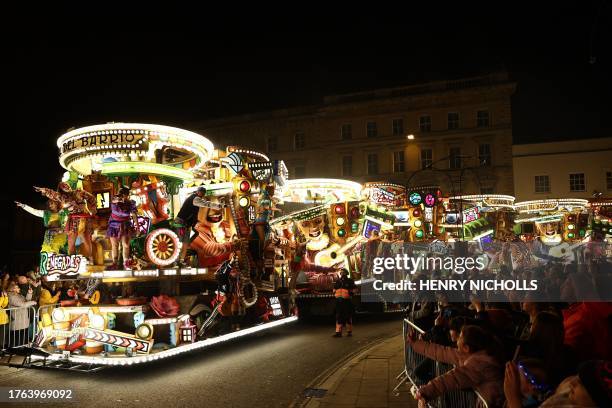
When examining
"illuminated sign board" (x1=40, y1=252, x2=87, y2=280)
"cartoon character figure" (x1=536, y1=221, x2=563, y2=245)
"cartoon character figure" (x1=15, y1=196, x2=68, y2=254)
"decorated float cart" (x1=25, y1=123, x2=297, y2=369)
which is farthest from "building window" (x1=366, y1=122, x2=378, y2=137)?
"illuminated sign board" (x1=40, y1=252, x2=87, y2=280)

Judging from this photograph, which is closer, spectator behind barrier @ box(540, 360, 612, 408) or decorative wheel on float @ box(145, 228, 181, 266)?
spectator behind barrier @ box(540, 360, 612, 408)

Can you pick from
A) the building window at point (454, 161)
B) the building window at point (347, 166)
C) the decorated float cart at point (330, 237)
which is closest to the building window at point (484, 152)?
the building window at point (454, 161)

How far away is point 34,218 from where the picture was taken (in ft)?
87.7

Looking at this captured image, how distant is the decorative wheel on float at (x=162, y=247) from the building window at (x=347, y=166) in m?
43.3

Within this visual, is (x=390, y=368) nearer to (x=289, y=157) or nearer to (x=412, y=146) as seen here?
(x=412, y=146)

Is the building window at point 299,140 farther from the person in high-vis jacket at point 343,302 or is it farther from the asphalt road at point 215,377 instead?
the asphalt road at point 215,377

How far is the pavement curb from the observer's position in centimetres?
775

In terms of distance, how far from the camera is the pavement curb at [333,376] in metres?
7.75

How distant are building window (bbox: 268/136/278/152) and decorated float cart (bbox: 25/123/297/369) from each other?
43.0 m

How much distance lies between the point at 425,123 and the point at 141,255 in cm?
4421

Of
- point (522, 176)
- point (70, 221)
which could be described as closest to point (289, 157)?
point (522, 176)

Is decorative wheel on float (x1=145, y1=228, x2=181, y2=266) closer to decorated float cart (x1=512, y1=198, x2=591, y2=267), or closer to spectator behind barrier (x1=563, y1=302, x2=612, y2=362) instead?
spectator behind barrier (x1=563, y1=302, x2=612, y2=362)

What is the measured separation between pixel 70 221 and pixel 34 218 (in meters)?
18.0

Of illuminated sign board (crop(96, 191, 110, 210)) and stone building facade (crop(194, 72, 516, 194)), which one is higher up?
stone building facade (crop(194, 72, 516, 194))
